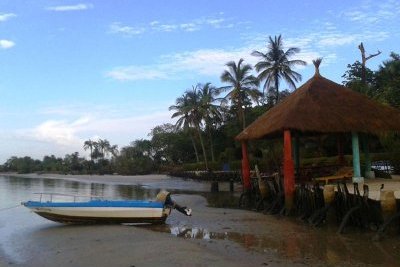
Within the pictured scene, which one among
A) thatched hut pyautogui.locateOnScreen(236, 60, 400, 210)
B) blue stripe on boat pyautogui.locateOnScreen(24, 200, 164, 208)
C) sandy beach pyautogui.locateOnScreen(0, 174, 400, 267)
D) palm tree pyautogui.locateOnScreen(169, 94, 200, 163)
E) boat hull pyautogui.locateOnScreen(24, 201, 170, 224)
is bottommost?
sandy beach pyautogui.locateOnScreen(0, 174, 400, 267)

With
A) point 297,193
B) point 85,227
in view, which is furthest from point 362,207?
point 85,227

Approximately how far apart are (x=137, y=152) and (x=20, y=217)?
66042 mm

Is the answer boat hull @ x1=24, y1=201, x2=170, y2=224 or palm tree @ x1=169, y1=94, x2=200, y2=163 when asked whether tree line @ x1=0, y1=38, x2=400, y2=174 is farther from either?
boat hull @ x1=24, y1=201, x2=170, y2=224

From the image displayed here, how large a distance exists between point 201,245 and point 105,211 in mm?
5019

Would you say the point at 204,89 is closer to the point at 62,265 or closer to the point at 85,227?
the point at 85,227

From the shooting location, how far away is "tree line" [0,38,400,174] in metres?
39.1

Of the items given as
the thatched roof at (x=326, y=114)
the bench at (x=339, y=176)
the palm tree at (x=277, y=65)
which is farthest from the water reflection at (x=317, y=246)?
the palm tree at (x=277, y=65)

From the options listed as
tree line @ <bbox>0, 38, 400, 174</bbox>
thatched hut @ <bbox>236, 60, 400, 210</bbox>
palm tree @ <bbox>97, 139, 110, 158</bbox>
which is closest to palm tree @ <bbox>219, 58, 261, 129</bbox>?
tree line @ <bbox>0, 38, 400, 174</bbox>

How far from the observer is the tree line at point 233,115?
39.1m

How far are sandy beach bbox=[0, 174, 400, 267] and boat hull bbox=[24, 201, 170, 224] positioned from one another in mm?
399

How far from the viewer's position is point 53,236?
46.4 feet

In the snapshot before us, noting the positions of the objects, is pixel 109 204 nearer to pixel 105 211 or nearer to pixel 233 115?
pixel 105 211

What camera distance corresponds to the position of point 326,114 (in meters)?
17.7

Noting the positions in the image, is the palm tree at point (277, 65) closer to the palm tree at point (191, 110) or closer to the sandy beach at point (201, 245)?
the palm tree at point (191, 110)
